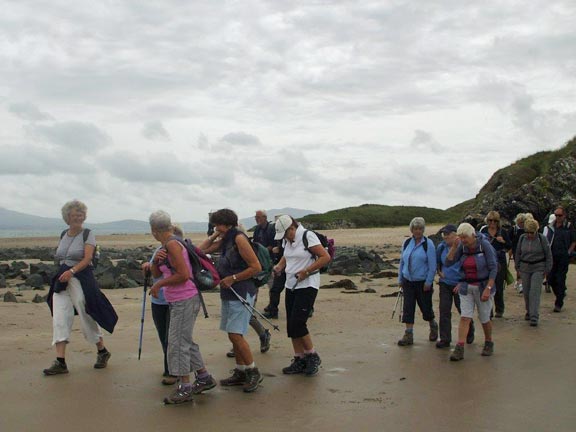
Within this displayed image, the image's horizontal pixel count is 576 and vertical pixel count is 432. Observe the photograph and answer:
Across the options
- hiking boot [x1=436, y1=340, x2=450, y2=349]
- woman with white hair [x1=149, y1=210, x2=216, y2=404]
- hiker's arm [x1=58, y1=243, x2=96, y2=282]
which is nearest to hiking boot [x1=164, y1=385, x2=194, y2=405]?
woman with white hair [x1=149, y1=210, x2=216, y2=404]

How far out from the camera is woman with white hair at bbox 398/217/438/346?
10.2m

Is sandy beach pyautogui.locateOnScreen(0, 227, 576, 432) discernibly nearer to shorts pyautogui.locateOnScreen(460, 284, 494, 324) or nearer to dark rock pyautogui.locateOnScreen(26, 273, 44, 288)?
shorts pyautogui.locateOnScreen(460, 284, 494, 324)

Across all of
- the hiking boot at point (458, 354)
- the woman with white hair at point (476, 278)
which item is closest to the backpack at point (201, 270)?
the hiking boot at point (458, 354)

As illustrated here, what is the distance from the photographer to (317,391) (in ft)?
25.3

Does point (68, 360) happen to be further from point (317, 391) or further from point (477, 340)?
point (477, 340)

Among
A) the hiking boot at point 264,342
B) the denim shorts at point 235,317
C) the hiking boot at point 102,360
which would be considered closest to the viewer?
the denim shorts at point 235,317

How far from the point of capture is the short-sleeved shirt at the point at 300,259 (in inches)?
332

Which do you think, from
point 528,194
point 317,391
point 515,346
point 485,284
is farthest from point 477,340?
point 528,194

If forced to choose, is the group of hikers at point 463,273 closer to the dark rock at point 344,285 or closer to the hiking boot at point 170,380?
the hiking boot at point 170,380

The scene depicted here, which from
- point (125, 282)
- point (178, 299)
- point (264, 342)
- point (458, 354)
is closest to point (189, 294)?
point (178, 299)

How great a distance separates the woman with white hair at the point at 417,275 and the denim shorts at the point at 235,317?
339 cm

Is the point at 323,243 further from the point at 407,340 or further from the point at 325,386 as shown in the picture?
the point at 325,386

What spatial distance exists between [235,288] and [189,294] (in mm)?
657

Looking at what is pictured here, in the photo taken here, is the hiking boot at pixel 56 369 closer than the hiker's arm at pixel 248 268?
No
